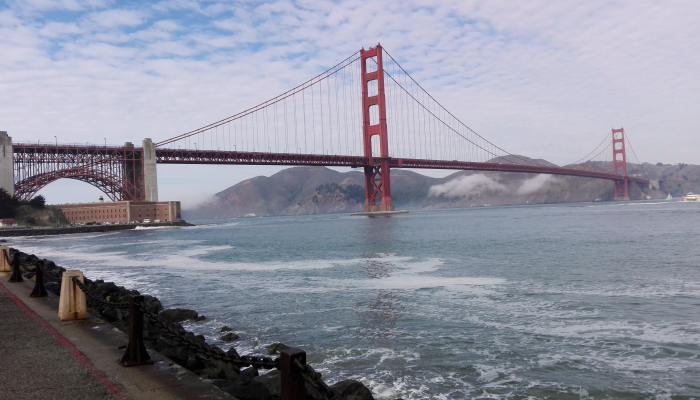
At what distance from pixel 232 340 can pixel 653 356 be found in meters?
5.88

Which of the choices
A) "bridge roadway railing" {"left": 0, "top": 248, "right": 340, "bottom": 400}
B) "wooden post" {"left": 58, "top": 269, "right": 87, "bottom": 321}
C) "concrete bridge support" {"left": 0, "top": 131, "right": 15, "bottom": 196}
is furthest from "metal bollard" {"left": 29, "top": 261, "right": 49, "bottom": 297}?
"concrete bridge support" {"left": 0, "top": 131, "right": 15, "bottom": 196}

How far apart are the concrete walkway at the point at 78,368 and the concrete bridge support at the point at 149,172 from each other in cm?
6346

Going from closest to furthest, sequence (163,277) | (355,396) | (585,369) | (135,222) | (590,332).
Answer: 1. (355,396)
2. (585,369)
3. (590,332)
4. (163,277)
5. (135,222)

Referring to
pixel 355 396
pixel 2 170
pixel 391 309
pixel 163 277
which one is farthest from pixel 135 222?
pixel 355 396

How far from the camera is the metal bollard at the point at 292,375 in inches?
123

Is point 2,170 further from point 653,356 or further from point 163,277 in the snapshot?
point 653,356

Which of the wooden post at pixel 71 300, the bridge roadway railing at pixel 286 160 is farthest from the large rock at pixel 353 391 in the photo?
the bridge roadway railing at pixel 286 160

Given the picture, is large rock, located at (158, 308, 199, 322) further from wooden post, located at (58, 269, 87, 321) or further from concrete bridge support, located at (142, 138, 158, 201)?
concrete bridge support, located at (142, 138, 158, 201)

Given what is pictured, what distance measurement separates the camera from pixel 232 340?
8086mm

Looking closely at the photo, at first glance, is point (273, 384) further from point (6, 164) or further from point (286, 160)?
point (6, 164)

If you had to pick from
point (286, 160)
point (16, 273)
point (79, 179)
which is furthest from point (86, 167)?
point (16, 273)

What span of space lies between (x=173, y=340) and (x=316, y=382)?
103 inches

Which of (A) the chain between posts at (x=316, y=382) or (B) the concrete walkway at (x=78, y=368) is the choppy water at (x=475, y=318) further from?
(A) the chain between posts at (x=316, y=382)

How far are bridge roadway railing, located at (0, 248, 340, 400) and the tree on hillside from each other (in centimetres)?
5934
